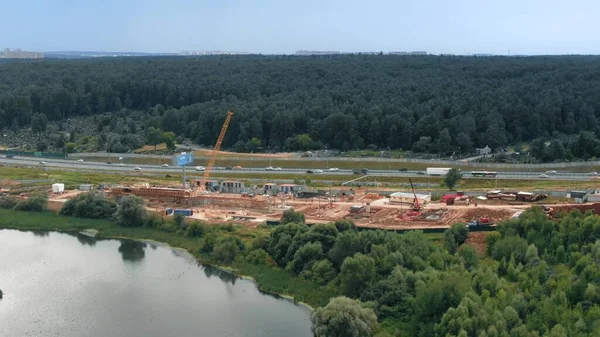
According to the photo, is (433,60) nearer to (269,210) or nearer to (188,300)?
(269,210)

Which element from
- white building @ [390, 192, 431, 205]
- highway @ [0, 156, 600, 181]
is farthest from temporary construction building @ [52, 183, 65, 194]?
white building @ [390, 192, 431, 205]

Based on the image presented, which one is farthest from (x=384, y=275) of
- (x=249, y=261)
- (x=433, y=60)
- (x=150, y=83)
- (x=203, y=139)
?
(x=433, y=60)

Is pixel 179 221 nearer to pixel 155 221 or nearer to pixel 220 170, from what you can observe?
pixel 155 221

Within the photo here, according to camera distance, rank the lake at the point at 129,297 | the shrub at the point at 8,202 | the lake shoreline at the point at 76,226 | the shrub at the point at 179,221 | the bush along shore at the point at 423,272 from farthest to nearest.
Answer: the shrub at the point at 8,202
the shrub at the point at 179,221
the lake shoreline at the point at 76,226
the lake at the point at 129,297
the bush along shore at the point at 423,272

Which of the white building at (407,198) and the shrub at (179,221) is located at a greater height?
the white building at (407,198)

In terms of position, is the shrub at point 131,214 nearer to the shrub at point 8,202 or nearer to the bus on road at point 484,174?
the shrub at point 8,202

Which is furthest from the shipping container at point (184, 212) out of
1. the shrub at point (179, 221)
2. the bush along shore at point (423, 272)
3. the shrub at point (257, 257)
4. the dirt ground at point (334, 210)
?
the shrub at point (257, 257)
